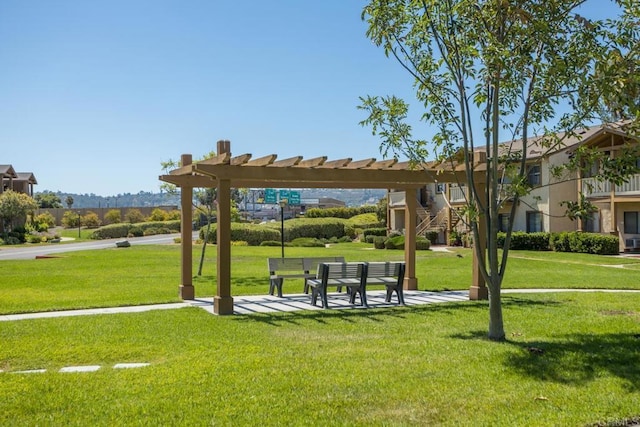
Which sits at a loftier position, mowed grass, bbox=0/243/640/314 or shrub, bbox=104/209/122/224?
shrub, bbox=104/209/122/224

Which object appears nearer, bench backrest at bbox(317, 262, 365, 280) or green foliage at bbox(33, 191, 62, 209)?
bench backrest at bbox(317, 262, 365, 280)

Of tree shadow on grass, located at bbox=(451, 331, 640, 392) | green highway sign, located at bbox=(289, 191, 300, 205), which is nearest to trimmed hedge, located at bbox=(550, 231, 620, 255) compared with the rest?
tree shadow on grass, located at bbox=(451, 331, 640, 392)

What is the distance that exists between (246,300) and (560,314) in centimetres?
657

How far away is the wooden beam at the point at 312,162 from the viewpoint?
12534 mm

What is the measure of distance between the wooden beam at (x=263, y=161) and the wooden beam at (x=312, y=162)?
822 millimetres

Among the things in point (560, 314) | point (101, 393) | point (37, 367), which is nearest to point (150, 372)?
point (101, 393)

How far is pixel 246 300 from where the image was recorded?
13906 millimetres

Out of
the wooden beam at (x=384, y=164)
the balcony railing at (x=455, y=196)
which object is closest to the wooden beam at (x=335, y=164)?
the wooden beam at (x=384, y=164)

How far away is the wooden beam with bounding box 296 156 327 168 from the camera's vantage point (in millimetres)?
12534

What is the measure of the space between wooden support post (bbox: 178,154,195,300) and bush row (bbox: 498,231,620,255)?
1713 cm

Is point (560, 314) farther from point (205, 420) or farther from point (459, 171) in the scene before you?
point (205, 420)

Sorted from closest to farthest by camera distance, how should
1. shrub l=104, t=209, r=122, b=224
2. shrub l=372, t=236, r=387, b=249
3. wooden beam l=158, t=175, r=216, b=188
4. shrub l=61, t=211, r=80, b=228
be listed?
wooden beam l=158, t=175, r=216, b=188, shrub l=372, t=236, r=387, b=249, shrub l=104, t=209, r=122, b=224, shrub l=61, t=211, r=80, b=228

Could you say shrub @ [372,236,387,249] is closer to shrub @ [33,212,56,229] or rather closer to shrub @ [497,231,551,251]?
shrub @ [497,231,551,251]

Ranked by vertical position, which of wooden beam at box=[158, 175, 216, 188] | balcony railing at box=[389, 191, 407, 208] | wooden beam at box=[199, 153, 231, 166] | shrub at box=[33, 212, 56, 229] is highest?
balcony railing at box=[389, 191, 407, 208]
